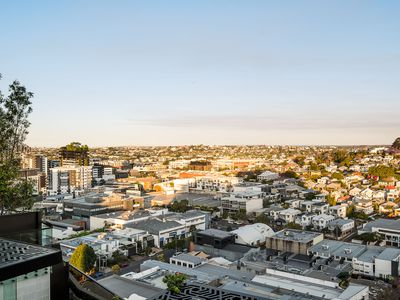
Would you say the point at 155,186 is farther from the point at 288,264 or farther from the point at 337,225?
the point at 288,264

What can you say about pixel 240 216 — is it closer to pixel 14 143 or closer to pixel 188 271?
pixel 188 271

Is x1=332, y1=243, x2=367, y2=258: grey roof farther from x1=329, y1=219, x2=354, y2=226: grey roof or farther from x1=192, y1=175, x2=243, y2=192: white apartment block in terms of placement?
x1=192, y1=175, x2=243, y2=192: white apartment block

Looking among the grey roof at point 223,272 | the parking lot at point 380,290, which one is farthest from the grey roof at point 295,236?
the grey roof at point 223,272

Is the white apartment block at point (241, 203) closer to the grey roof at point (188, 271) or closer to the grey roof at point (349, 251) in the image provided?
the grey roof at point (349, 251)

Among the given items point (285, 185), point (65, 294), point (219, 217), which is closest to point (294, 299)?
point (65, 294)

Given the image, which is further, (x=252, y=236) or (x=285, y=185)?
(x=285, y=185)

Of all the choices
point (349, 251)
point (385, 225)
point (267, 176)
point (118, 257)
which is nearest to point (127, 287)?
point (118, 257)

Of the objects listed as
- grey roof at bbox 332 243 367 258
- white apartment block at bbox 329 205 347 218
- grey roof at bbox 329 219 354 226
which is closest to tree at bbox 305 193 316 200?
white apartment block at bbox 329 205 347 218

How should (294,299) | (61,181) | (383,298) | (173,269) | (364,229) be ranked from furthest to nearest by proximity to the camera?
(61,181) → (364,229) → (173,269) → (383,298) → (294,299)
